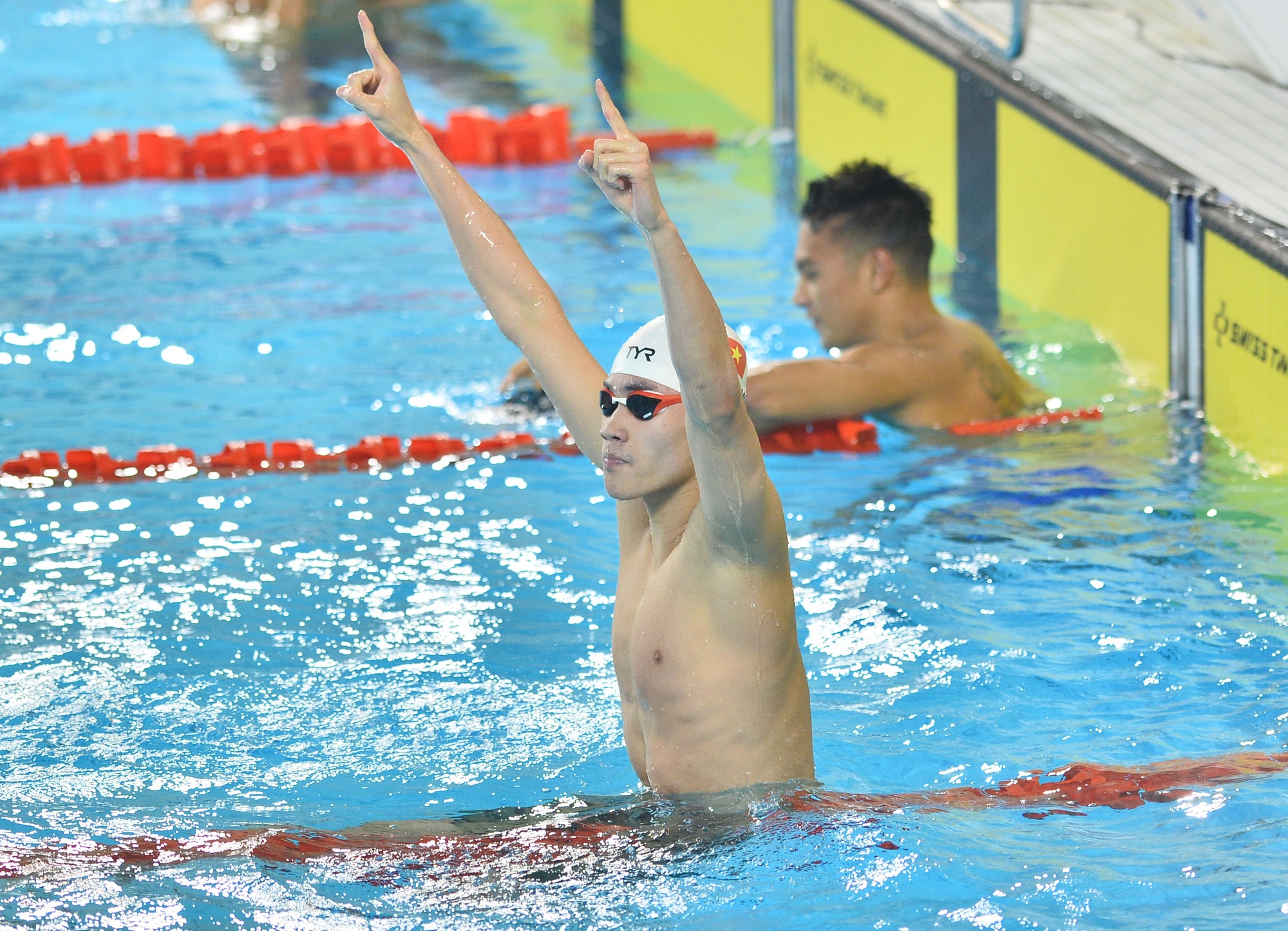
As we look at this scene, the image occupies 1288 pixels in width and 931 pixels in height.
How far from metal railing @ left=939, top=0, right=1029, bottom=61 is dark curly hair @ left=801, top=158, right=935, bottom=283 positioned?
6.86ft

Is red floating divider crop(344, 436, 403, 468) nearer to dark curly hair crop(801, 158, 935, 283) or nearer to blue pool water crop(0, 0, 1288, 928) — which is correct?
blue pool water crop(0, 0, 1288, 928)

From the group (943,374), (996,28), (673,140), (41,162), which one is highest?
(996,28)

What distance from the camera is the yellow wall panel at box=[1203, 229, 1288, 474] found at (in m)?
4.91

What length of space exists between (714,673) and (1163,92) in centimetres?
462

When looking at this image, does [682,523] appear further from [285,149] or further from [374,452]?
[285,149]

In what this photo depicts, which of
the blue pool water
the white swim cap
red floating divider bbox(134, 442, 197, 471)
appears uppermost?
the white swim cap

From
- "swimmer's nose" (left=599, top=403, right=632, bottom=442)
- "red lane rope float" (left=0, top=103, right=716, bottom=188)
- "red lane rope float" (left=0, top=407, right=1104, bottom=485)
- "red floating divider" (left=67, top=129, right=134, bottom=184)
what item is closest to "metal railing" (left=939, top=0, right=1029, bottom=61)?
"red lane rope float" (left=0, top=103, right=716, bottom=188)

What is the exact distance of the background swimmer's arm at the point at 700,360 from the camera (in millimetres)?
2400

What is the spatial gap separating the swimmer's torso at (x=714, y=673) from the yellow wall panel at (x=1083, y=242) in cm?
322

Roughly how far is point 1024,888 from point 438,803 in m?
1.15

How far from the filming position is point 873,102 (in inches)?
314

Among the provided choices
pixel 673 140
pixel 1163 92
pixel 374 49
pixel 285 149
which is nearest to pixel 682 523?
pixel 374 49

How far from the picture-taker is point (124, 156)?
8695 millimetres

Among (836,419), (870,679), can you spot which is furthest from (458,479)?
(870,679)
